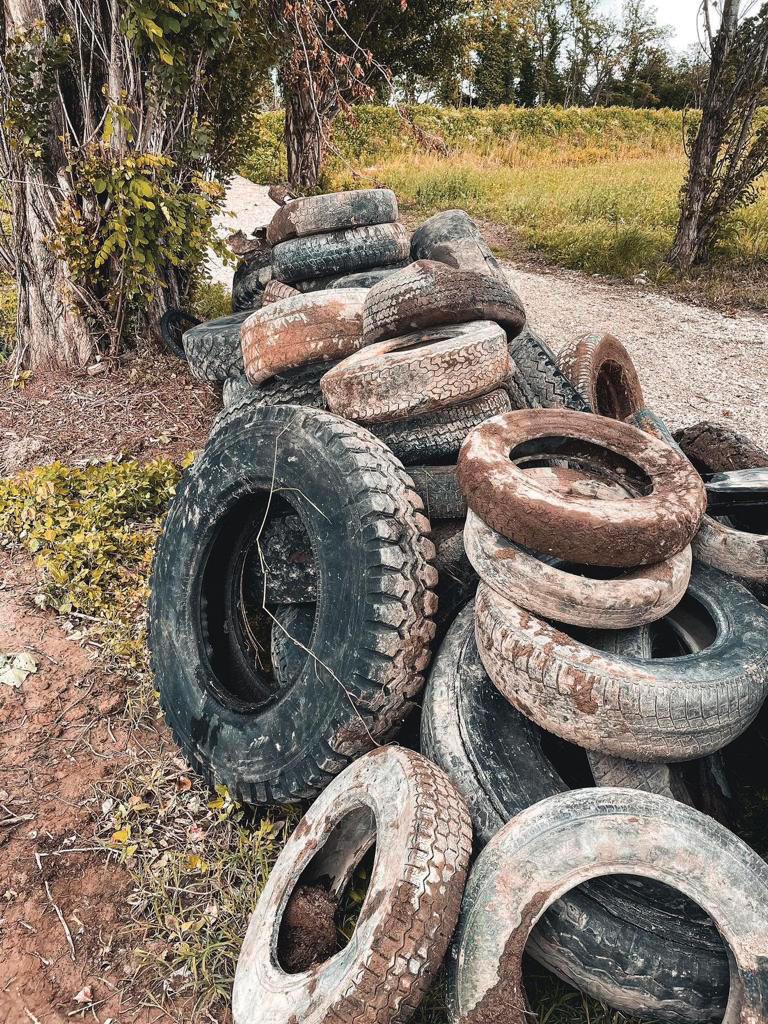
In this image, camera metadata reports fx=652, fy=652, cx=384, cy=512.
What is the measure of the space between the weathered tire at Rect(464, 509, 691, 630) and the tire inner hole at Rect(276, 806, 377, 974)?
35.7 inches

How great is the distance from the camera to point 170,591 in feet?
9.96

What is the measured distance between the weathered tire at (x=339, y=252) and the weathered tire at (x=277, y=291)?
13 centimetres

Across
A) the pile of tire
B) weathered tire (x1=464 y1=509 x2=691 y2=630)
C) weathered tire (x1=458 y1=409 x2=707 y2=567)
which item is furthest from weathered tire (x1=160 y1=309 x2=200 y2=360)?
weathered tire (x1=464 y1=509 x2=691 y2=630)

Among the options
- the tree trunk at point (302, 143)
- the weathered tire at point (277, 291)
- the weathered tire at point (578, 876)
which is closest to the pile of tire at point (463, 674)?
the weathered tire at point (578, 876)

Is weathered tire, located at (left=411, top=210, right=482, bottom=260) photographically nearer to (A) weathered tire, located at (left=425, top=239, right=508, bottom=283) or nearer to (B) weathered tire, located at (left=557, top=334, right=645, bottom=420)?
(A) weathered tire, located at (left=425, top=239, right=508, bottom=283)

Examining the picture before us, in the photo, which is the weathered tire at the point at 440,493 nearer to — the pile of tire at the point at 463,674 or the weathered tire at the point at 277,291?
the pile of tire at the point at 463,674

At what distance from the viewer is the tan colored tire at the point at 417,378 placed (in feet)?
9.75

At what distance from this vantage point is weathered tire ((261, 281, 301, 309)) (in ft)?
16.1

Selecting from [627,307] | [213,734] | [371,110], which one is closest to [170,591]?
[213,734]

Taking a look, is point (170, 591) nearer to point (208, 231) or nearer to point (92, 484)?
point (92, 484)

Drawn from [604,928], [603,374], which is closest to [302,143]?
[603,374]

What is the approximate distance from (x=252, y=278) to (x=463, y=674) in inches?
170

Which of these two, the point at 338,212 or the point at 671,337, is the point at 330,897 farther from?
the point at 671,337

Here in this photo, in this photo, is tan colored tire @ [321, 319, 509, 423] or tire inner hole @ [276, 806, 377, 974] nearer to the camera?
tire inner hole @ [276, 806, 377, 974]
